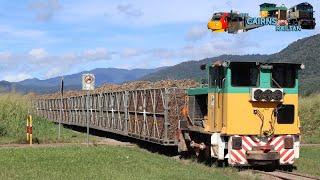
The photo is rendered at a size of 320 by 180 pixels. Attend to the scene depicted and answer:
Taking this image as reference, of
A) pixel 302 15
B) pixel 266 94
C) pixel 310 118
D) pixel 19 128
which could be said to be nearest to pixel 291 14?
pixel 302 15

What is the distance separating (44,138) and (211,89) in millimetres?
13234

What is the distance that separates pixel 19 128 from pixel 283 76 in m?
20.4

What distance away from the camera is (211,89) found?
16281 mm

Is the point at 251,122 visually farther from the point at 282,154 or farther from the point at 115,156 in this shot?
the point at 115,156

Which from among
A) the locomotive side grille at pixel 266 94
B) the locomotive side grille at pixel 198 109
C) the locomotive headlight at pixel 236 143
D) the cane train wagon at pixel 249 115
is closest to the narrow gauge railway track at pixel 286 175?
the cane train wagon at pixel 249 115

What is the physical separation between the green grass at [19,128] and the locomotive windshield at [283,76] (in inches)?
563

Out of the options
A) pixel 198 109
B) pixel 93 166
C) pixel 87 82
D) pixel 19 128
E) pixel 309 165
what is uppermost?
pixel 87 82

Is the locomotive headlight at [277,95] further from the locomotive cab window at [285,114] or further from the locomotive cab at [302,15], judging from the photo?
the locomotive cab at [302,15]

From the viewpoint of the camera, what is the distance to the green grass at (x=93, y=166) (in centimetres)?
1330

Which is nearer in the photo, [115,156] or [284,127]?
[284,127]

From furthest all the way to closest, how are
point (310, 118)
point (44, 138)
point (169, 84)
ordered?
point (310, 118)
point (44, 138)
point (169, 84)

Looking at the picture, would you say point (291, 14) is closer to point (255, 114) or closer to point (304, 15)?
point (304, 15)

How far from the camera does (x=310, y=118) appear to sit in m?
35.8

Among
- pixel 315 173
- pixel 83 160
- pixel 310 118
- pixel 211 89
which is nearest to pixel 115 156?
pixel 83 160
